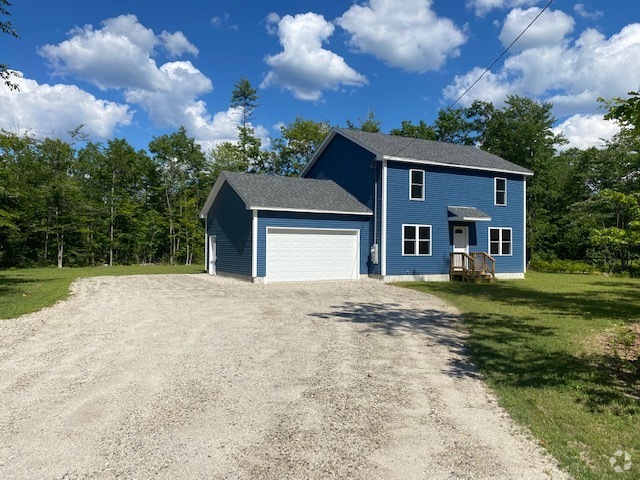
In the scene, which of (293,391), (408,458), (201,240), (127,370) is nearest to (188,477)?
(408,458)

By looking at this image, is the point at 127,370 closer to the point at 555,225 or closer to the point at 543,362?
Result: the point at 543,362

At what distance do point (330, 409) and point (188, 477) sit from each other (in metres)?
1.61

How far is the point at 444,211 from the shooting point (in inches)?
756

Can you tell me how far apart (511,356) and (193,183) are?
35.5 metres

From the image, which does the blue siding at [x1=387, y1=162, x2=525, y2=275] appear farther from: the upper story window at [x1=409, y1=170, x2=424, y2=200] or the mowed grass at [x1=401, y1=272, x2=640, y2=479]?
the mowed grass at [x1=401, y1=272, x2=640, y2=479]

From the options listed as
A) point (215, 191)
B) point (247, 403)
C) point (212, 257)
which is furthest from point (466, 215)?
point (247, 403)

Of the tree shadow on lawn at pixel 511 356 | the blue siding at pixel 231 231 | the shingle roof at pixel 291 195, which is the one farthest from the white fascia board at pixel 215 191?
the tree shadow on lawn at pixel 511 356

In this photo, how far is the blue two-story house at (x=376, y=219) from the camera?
17188 millimetres

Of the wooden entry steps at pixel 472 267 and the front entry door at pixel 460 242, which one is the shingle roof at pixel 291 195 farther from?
the wooden entry steps at pixel 472 267

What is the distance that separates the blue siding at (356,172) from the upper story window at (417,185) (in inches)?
60.6

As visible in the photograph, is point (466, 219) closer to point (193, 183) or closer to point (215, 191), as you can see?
point (215, 191)

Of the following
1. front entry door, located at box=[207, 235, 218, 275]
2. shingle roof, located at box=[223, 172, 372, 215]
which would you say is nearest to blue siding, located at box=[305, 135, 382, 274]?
shingle roof, located at box=[223, 172, 372, 215]

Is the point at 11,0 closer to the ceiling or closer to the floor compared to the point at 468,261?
closer to the ceiling

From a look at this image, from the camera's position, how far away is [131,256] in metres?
34.9
